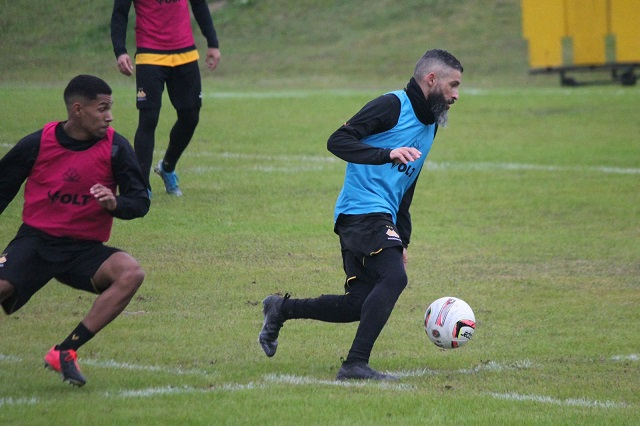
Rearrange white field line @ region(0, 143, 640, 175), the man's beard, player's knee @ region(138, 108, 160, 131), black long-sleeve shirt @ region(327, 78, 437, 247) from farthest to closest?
1. white field line @ region(0, 143, 640, 175)
2. player's knee @ region(138, 108, 160, 131)
3. the man's beard
4. black long-sleeve shirt @ region(327, 78, 437, 247)

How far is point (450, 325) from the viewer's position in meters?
6.93

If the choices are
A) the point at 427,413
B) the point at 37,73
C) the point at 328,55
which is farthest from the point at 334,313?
the point at 328,55

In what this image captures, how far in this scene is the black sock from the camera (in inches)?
240

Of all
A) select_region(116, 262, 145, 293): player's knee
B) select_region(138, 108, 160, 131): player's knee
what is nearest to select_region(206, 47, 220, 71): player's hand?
select_region(138, 108, 160, 131): player's knee

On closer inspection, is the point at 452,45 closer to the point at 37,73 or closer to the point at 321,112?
the point at 321,112

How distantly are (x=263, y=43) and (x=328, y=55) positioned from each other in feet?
6.54

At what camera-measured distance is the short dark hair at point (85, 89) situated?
6.33 metres

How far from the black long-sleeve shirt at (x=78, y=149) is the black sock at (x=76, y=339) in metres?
0.61

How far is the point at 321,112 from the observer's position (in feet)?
64.0

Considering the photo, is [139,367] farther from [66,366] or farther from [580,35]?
[580,35]

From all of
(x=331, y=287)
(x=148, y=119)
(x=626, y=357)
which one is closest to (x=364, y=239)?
(x=626, y=357)

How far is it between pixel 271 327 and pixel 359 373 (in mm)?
769

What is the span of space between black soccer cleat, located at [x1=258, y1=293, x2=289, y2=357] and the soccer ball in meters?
0.86

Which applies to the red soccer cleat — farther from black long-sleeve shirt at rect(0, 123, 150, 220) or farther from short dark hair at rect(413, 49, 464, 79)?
short dark hair at rect(413, 49, 464, 79)
